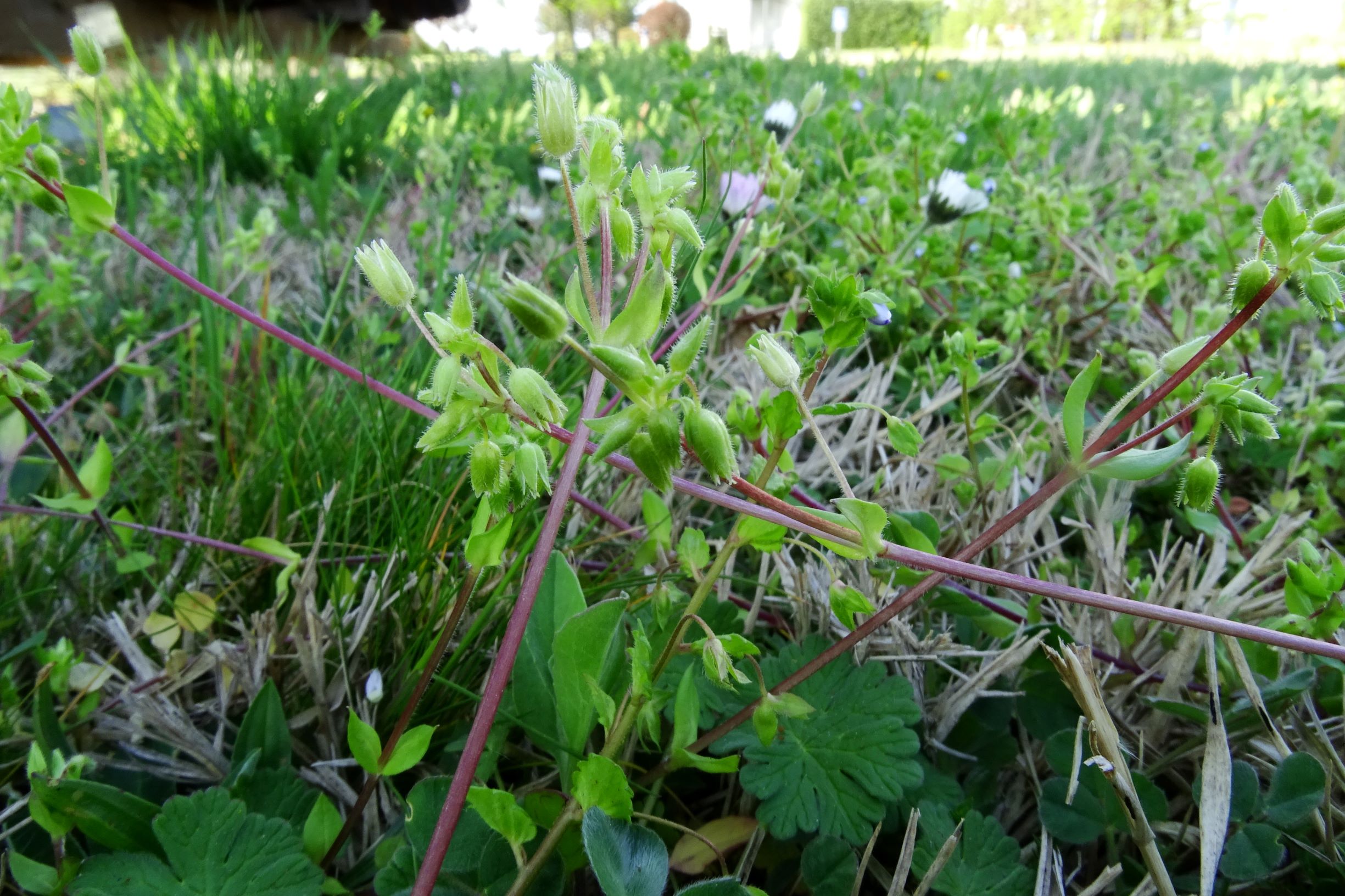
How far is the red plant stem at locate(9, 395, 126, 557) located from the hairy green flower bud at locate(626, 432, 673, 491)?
1.98 ft

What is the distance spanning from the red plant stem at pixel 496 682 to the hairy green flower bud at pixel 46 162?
1.46 ft

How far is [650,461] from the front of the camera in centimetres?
42

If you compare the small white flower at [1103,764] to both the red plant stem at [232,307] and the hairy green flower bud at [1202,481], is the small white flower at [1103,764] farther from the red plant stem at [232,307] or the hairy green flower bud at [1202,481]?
the red plant stem at [232,307]

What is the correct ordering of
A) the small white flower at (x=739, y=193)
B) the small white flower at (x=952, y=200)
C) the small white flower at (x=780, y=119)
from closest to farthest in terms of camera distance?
the small white flower at (x=952, y=200) → the small white flower at (x=739, y=193) → the small white flower at (x=780, y=119)

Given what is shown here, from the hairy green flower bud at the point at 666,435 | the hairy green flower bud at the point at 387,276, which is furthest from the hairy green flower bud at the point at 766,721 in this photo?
the hairy green flower bud at the point at 387,276

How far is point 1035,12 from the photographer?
88.5ft

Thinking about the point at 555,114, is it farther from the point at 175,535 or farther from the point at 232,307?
the point at 175,535

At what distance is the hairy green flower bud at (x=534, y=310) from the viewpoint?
A: 0.39 meters

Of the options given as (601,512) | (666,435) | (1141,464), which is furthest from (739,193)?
(666,435)

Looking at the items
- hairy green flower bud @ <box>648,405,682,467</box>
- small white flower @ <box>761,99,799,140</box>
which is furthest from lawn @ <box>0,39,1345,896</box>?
small white flower @ <box>761,99,799,140</box>

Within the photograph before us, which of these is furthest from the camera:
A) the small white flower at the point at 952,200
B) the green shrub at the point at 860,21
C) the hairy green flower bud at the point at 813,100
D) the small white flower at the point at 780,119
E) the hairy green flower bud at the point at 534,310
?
the green shrub at the point at 860,21

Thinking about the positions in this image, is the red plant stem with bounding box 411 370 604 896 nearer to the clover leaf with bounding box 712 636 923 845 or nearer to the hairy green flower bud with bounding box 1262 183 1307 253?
the clover leaf with bounding box 712 636 923 845

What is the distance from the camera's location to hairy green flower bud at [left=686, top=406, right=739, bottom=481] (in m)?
0.42

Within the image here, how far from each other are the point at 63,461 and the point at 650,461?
2.27ft
